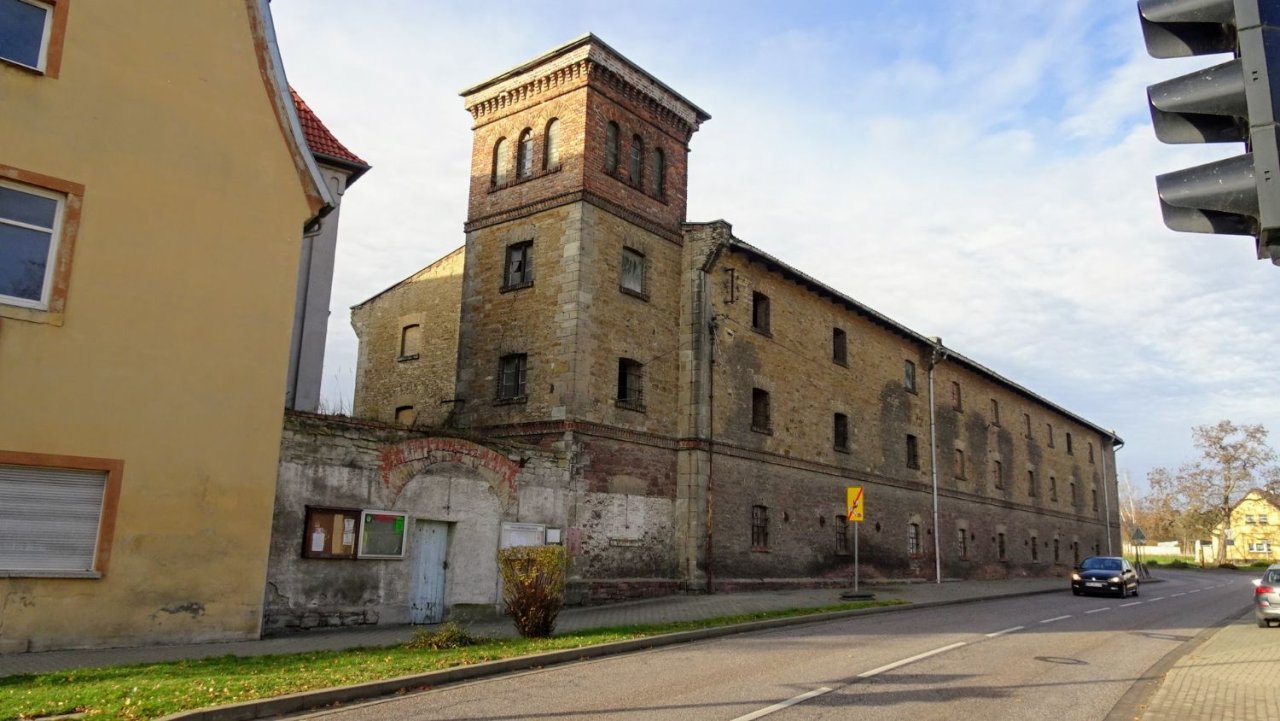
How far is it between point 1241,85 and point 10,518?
13.3 m

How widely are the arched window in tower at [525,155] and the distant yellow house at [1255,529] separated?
89363 millimetres

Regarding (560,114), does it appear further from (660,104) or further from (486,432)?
(486,432)

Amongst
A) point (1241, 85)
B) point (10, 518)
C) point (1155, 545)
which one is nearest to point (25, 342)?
point (10, 518)

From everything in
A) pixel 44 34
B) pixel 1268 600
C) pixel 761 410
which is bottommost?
pixel 1268 600

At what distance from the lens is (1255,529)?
88.7m

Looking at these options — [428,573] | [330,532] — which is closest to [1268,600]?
[428,573]

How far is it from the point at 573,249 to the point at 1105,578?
68.0ft

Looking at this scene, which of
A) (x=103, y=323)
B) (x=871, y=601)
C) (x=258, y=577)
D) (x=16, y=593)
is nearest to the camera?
(x=16, y=593)

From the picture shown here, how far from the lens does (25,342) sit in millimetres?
11336

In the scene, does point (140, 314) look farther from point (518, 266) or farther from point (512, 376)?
point (518, 266)

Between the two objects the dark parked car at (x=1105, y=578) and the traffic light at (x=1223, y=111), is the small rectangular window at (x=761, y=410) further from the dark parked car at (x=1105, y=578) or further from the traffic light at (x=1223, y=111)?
the traffic light at (x=1223, y=111)

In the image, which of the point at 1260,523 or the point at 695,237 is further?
the point at 1260,523

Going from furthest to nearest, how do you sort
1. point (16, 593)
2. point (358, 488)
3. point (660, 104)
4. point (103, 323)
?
point (660, 104) → point (358, 488) → point (103, 323) → point (16, 593)

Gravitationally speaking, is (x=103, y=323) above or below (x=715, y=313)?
below
